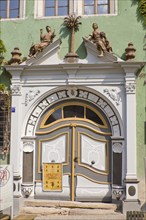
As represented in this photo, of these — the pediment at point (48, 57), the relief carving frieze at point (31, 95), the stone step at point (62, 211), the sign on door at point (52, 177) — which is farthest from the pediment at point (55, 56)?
the stone step at point (62, 211)

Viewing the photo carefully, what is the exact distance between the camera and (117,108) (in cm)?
913

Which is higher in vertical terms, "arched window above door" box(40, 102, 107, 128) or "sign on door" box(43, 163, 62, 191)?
"arched window above door" box(40, 102, 107, 128)

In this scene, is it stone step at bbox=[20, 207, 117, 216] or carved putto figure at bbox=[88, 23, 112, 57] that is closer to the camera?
stone step at bbox=[20, 207, 117, 216]

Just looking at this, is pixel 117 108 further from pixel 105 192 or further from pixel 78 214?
pixel 78 214

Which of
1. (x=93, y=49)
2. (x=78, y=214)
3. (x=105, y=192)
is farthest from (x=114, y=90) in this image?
(x=78, y=214)

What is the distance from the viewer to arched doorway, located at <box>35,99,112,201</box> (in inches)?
359

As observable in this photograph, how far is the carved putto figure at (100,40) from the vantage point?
9.20 m

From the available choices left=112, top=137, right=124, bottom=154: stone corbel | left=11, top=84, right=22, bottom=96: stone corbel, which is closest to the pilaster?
left=11, top=84, right=22, bottom=96: stone corbel

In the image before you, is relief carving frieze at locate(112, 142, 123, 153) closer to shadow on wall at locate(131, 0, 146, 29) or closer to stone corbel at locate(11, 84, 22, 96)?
stone corbel at locate(11, 84, 22, 96)

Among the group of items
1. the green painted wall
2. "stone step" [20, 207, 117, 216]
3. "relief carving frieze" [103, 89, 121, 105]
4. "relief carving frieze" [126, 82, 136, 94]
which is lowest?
"stone step" [20, 207, 117, 216]

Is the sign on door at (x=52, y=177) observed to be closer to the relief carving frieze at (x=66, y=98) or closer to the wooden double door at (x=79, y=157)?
the wooden double door at (x=79, y=157)

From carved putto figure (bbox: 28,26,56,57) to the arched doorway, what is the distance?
1.44m

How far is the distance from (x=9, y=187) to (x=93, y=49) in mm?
3964

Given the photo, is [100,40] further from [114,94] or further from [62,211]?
[62,211]
